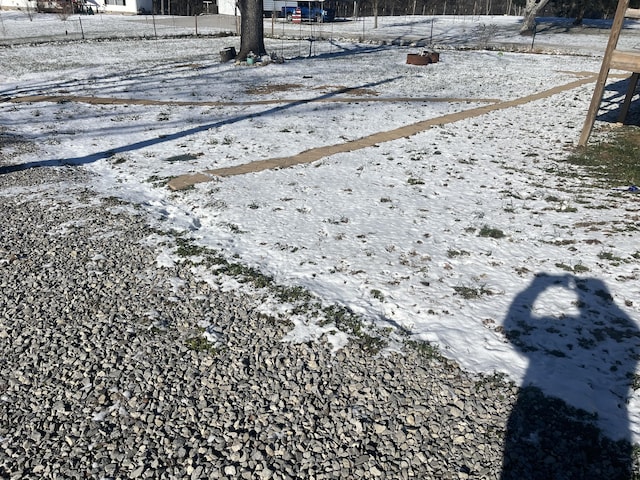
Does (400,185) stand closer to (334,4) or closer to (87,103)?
(87,103)

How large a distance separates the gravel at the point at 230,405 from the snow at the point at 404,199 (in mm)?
328

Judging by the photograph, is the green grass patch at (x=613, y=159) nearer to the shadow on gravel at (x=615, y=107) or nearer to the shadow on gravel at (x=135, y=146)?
the shadow on gravel at (x=615, y=107)

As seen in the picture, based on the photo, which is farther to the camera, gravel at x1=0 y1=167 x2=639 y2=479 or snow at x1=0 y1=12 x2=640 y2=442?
snow at x1=0 y1=12 x2=640 y2=442

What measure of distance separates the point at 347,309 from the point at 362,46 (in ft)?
90.0

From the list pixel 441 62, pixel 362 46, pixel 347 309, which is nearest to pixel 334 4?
pixel 362 46

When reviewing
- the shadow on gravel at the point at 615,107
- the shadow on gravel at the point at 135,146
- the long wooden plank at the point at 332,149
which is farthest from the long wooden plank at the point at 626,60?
the shadow on gravel at the point at 135,146

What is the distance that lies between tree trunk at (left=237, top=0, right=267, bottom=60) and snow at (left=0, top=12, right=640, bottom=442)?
2.91m

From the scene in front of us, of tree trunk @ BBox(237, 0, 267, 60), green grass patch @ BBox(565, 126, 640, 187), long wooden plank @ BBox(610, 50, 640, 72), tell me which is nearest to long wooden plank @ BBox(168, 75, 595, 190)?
green grass patch @ BBox(565, 126, 640, 187)

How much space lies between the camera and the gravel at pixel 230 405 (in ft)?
9.86

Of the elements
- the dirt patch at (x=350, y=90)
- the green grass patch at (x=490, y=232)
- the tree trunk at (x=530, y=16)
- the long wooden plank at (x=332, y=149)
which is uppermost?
the tree trunk at (x=530, y=16)

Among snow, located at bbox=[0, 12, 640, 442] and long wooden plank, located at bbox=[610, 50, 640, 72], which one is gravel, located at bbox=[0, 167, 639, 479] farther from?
long wooden plank, located at bbox=[610, 50, 640, 72]

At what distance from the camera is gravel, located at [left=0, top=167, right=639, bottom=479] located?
3.00 metres

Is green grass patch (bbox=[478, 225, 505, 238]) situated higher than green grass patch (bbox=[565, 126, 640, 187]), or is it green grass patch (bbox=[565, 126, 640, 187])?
green grass patch (bbox=[565, 126, 640, 187])

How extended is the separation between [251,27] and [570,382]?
19.9m
